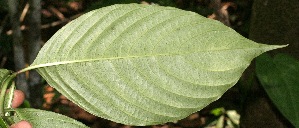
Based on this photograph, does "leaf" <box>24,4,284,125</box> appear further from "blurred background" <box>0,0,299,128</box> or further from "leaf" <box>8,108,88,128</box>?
"blurred background" <box>0,0,299,128</box>

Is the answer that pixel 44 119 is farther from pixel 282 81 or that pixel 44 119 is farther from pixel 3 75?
pixel 282 81

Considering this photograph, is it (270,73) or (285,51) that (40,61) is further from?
(285,51)

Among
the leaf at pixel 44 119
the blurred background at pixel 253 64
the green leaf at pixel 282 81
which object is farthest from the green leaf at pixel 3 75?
the green leaf at pixel 282 81

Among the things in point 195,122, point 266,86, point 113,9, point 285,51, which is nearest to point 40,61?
point 113,9

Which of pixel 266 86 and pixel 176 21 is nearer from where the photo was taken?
pixel 176 21

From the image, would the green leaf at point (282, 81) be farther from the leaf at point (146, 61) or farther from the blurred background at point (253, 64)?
the leaf at point (146, 61)

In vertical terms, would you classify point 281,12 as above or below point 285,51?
above

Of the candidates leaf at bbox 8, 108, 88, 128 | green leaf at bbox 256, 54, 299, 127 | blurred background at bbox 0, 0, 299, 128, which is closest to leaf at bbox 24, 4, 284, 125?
leaf at bbox 8, 108, 88, 128

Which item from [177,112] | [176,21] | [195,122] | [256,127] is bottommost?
[195,122]
